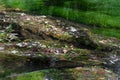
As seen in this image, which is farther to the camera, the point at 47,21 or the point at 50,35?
the point at 47,21

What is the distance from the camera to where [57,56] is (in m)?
11.8

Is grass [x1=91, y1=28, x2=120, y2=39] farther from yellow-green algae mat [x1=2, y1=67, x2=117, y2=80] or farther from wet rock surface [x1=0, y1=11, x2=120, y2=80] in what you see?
yellow-green algae mat [x1=2, y1=67, x2=117, y2=80]

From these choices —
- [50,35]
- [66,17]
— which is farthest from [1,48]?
[66,17]

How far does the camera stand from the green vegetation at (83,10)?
17706 millimetres

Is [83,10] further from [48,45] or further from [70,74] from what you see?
[70,74]

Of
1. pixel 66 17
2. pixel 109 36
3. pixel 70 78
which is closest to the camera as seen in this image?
pixel 70 78

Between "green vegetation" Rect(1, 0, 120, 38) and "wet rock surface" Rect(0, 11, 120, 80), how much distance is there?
125 cm

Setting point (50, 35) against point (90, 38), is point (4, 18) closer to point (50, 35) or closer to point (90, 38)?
point (50, 35)

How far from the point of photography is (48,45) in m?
13.0

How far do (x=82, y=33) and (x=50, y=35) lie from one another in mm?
1577

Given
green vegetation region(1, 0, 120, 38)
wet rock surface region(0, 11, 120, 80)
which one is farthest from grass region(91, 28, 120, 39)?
wet rock surface region(0, 11, 120, 80)

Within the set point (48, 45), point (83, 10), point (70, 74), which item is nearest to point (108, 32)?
point (83, 10)

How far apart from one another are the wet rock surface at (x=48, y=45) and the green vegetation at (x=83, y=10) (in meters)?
1.25

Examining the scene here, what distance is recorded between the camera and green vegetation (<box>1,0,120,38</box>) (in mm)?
17706
